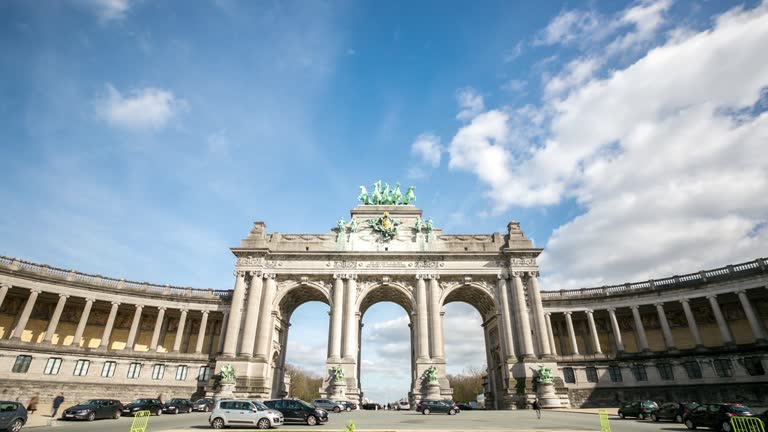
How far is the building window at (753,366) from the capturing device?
40.6 meters

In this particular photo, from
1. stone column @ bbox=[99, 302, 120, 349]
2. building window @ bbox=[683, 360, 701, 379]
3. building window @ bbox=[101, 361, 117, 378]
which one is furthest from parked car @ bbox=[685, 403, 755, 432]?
stone column @ bbox=[99, 302, 120, 349]

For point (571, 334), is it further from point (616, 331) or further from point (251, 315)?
point (251, 315)

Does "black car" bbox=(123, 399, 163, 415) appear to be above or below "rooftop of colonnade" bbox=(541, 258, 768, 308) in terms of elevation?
below

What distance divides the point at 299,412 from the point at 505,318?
99.4ft

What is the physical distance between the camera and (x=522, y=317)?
45625 millimetres

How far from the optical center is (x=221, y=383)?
135 feet

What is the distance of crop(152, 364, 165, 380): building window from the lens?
4606cm

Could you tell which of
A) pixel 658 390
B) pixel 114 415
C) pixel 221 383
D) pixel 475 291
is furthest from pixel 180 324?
pixel 658 390

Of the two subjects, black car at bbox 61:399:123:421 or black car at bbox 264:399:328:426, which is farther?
black car at bbox 61:399:123:421

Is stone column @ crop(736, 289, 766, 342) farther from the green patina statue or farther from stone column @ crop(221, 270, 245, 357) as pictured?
stone column @ crop(221, 270, 245, 357)

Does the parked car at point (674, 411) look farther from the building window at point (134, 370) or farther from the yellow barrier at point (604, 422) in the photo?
the building window at point (134, 370)

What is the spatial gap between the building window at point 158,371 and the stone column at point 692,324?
62.6 meters

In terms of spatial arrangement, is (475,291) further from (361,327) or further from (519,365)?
(361,327)

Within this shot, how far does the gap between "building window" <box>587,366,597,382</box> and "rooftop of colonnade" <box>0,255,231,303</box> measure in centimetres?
4705
